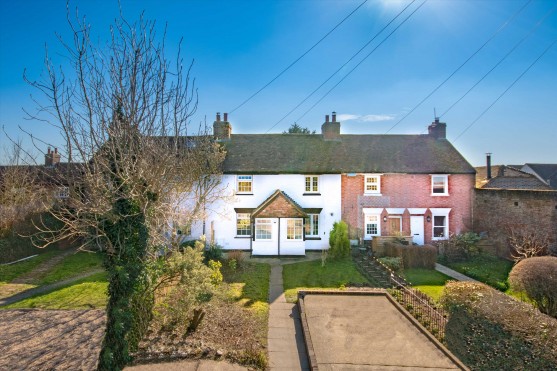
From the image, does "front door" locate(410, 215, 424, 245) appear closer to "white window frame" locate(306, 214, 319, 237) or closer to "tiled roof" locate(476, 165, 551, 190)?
"white window frame" locate(306, 214, 319, 237)

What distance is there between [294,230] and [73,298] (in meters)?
13.3

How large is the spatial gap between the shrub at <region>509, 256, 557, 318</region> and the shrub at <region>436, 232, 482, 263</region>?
350 inches

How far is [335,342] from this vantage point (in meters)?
9.88

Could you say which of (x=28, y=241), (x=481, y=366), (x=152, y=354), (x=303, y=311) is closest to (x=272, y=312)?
(x=303, y=311)

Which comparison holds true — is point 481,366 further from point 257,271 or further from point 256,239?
point 256,239

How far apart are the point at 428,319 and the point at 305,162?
1491 centimetres

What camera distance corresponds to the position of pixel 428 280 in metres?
16.8

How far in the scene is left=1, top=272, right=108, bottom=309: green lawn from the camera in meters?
13.3

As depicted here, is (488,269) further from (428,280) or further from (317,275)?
(317,275)

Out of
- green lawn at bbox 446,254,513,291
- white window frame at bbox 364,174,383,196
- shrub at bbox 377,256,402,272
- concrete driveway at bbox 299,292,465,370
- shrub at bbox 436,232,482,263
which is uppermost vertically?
white window frame at bbox 364,174,383,196

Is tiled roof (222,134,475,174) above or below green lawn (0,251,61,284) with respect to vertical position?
above

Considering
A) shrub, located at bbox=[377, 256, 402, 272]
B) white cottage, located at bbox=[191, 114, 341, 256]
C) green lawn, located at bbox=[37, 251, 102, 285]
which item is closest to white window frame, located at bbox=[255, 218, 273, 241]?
white cottage, located at bbox=[191, 114, 341, 256]

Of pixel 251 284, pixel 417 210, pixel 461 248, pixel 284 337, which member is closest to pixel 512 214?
pixel 461 248

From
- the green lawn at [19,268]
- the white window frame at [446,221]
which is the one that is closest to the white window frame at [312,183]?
the white window frame at [446,221]
